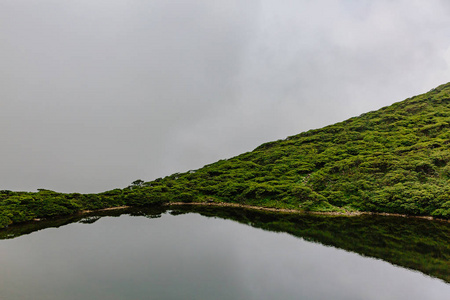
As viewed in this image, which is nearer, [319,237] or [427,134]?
[319,237]

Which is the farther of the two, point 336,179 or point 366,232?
point 336,179

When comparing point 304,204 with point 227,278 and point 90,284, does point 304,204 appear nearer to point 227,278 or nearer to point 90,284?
point 227,278

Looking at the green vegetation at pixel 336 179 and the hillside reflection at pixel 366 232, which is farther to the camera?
the green vegetation at pixel 336 179

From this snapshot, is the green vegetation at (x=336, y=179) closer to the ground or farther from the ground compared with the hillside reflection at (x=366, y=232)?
farther from the ground

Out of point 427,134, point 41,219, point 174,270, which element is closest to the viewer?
point 174,270

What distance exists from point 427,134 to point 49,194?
236 ft

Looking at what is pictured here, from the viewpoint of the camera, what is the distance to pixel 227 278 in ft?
51.6

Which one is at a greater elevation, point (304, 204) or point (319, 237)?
point (304, 204)

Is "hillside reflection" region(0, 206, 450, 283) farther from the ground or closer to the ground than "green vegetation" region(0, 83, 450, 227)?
closer to the ground

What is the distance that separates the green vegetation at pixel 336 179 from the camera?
109ft

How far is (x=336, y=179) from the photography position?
4222 cm

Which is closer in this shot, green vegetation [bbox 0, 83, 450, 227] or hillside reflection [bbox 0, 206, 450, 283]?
hillside reflection [bbox 0, 206, 450, 283]

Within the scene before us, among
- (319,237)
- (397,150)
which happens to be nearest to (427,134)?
(397,150)

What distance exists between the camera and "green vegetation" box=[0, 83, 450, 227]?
109 feet
